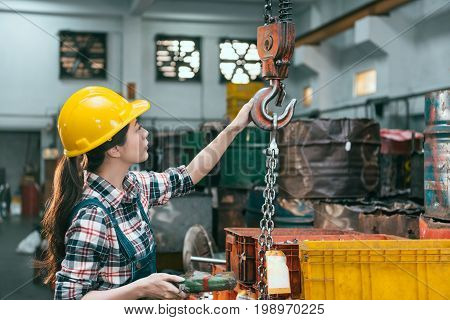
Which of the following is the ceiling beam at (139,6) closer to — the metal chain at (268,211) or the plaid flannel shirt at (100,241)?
the plaid flannel shirt at (100,241)

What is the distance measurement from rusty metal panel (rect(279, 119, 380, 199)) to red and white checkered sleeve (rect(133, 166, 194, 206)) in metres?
3.11

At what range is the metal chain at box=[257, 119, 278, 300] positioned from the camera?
2467 millimetres

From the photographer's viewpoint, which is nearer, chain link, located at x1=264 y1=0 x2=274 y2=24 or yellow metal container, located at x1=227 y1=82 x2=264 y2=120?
chain link, located at x1=264 y1=0 x2=274 y2=24

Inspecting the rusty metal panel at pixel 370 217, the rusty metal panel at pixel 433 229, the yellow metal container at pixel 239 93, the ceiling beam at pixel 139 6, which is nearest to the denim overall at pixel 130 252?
the rusty metal panel at pixel 433 229

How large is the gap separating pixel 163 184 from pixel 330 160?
132 inches

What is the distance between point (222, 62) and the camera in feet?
55.6

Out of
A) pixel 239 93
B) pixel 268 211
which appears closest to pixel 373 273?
pixel 268 211

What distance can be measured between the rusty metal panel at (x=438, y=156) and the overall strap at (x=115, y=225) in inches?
74.9

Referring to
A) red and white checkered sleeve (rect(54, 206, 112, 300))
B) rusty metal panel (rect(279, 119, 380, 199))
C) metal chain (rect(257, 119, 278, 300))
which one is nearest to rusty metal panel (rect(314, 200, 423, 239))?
rusty metal panel (rect(279, 119, 380, 199))

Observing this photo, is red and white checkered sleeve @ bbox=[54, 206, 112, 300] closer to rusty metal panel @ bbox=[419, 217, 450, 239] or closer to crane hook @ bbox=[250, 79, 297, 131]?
crane hook @ bbox=[250, 79, 297, 131]

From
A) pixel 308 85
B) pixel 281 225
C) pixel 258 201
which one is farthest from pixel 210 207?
pixel 308 85

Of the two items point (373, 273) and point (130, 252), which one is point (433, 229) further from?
point (130, 252)
